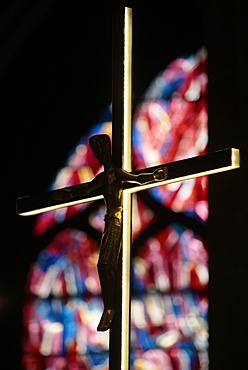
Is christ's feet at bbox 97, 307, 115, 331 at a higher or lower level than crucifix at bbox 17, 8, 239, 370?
lower

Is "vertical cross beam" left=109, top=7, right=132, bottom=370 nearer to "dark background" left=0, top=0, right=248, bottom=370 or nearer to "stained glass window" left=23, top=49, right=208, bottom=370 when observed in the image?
"dark background" left=0, top=0, right=248, bottom=370

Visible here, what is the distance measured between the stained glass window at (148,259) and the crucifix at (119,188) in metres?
1.39

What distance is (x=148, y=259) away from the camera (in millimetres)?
9078

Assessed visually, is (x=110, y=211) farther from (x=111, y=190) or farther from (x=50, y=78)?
(x=50, y=78)

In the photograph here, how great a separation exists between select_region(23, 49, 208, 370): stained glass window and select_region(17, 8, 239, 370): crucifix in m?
A: 1.39

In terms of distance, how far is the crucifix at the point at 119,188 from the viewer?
7203 millimetres

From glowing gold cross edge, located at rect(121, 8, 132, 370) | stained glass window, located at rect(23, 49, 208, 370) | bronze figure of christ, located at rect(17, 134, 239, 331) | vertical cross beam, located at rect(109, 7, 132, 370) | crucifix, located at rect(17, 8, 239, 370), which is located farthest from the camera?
stained glass window, located at rect(23, 49, 208, 370)

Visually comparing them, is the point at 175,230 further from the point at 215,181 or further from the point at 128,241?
the point at 128,241

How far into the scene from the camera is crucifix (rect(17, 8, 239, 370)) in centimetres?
720

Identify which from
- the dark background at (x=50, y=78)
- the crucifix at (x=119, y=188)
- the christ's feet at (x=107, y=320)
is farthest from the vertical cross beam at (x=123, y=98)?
the dark background at (x=50, y=78)

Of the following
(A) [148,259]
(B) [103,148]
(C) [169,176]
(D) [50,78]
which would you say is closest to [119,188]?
(B) [103,148]

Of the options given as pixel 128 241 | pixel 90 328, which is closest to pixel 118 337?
pixel 128 241

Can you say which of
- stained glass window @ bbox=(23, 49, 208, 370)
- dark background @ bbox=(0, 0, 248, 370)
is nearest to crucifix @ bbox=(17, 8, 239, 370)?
dark background @ bbox=(0, 0, 248, 370)

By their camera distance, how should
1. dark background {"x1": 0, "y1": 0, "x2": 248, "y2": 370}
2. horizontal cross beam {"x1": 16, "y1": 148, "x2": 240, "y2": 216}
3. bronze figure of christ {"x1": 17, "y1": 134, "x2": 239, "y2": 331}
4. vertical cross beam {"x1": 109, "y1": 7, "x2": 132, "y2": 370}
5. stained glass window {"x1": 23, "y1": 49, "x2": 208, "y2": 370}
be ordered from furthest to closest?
dark background {"x1": 0, "y1": 0, "x2": 248, "y2": 370}
stained glass window {"x1": 23, "y1": 49, "x2": 208, "y2": 370}
vertical cross beam {"x1": 109, "y1": 7, "x2": 132, "y2": 370}
bronze figure of christ {"x1": 17, "y1": 134, "x2": 239, "y2": 331}
horizontal cross beam {"x1": 16, "y1": 148, "x2": 240, "y2": 216}
